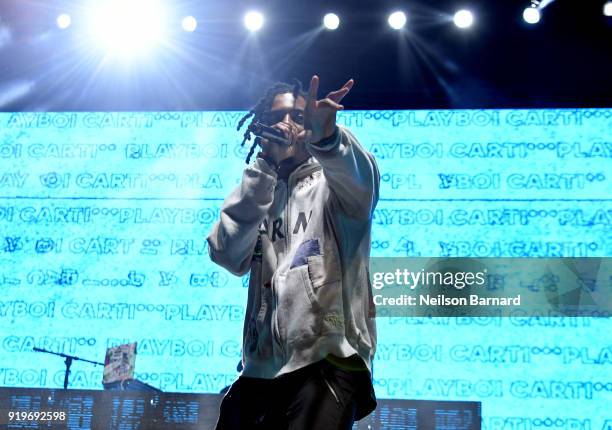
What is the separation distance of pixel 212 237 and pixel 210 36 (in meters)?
2.77

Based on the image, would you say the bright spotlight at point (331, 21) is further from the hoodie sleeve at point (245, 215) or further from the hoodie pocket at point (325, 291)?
the hoodie pocket at point (325, 291)

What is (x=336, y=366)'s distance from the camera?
1.25 meters

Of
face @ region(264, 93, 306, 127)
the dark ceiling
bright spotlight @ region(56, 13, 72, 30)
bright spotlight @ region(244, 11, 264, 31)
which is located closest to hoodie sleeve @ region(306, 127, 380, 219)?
→ face @ region(264, 93, 306, 127)

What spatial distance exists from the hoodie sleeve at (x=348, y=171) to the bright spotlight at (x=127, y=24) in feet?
9.71

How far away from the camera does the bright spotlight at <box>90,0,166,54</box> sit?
13.0ft

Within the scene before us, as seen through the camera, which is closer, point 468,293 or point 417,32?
point 468,293

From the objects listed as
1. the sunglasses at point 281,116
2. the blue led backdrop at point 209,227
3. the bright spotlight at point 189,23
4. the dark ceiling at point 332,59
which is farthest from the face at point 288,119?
the bright spotlight at point 189,23

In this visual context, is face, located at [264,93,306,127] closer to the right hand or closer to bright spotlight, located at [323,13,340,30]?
the right hand

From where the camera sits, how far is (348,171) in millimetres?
1252

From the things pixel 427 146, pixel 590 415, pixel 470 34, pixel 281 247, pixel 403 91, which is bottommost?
pixel 590 415

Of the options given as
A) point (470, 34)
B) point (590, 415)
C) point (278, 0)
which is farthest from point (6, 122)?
point (590, 415)

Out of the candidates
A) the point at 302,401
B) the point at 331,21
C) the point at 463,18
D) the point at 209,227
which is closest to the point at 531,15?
the point at 463,18

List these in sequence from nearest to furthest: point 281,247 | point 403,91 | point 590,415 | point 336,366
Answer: point 336,366 < point 281,247 < point 590,415 < point 403,91

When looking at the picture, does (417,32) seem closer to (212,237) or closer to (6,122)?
(6,122)
